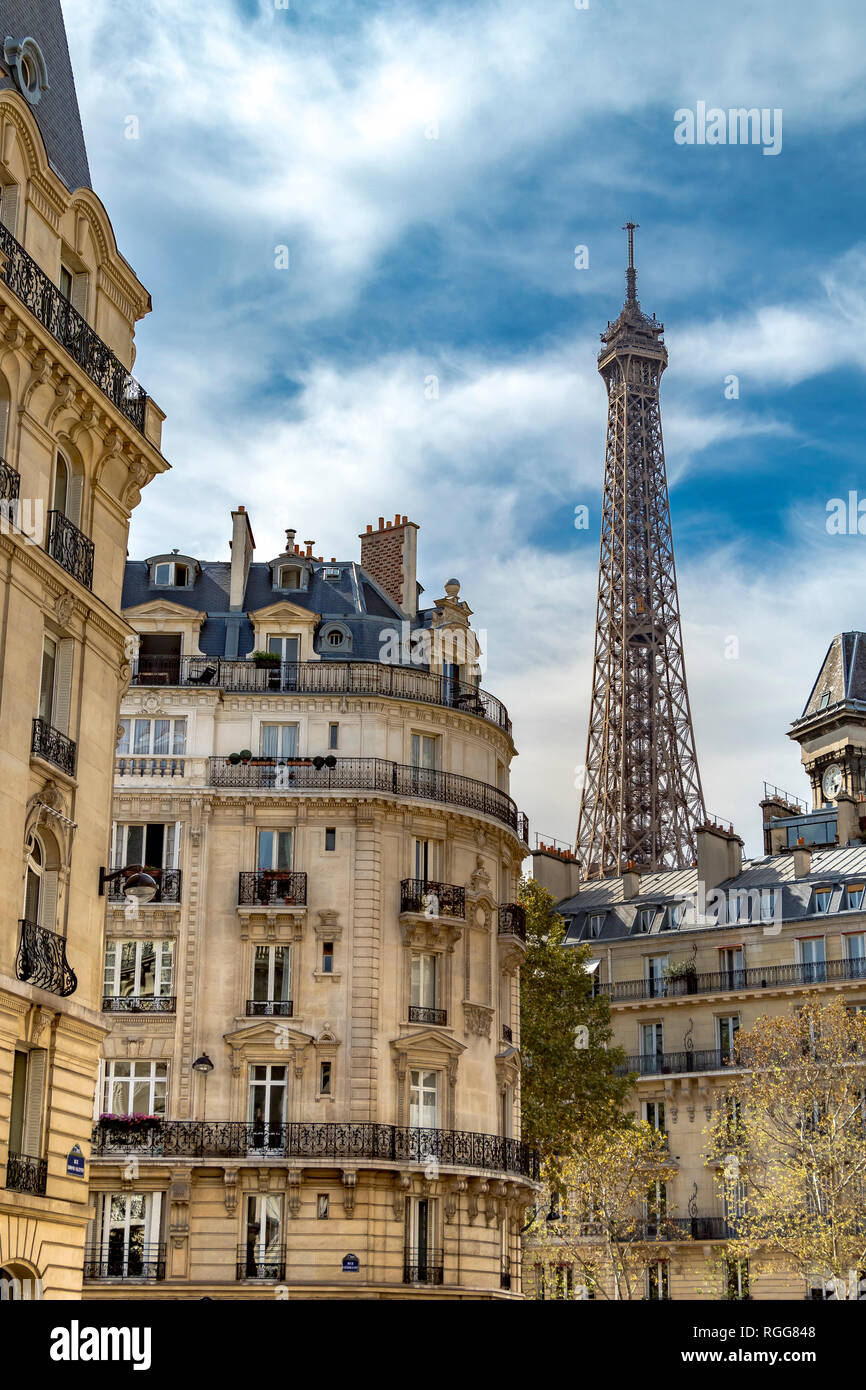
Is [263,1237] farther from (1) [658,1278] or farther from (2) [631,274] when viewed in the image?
(2) [631,274]

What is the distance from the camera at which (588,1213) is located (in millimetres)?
57938

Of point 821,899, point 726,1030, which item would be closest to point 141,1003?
point 726,1030

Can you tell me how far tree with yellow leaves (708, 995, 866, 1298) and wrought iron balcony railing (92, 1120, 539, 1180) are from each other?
11.8 m

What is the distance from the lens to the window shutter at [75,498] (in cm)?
2655

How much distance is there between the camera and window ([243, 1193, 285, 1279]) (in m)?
42.8

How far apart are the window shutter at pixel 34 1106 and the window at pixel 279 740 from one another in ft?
80.9

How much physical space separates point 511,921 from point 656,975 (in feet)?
57.4

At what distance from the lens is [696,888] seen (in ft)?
226

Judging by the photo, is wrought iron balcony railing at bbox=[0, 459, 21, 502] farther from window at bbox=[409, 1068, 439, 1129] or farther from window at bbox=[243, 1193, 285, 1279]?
window at bbox=[409, 1068, 439, 1129]

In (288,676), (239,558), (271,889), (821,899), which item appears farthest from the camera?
(821,899)

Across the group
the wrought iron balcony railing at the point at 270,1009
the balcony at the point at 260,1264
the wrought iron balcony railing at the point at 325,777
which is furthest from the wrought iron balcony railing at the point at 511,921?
the balcony at the point at 260,1264

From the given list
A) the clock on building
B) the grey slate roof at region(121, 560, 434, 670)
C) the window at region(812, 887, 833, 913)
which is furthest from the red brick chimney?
the clock on building
